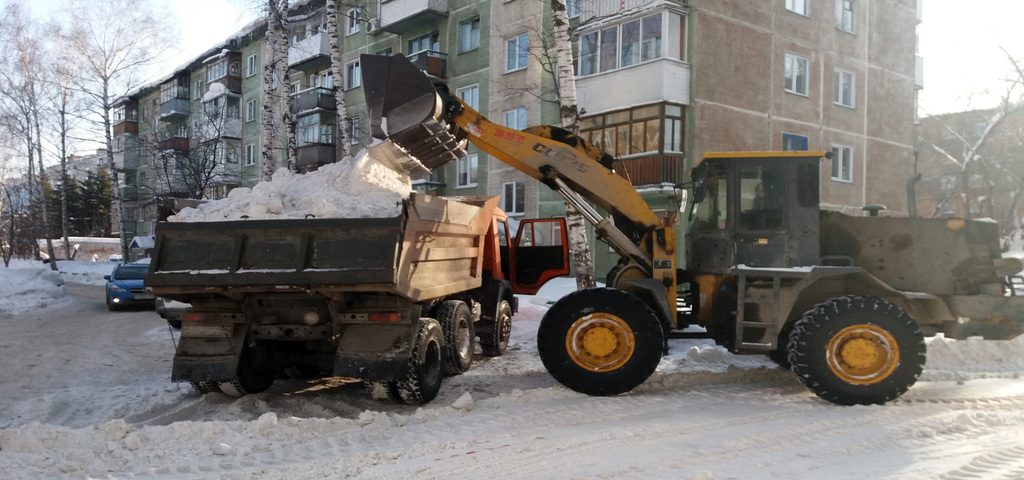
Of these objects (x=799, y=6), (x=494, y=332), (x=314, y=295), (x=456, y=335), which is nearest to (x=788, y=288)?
(x=456, y=335)

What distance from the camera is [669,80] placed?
21047 millimetres

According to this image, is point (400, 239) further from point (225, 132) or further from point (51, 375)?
point (225, 132)

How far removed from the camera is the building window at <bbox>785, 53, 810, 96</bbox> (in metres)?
24.6

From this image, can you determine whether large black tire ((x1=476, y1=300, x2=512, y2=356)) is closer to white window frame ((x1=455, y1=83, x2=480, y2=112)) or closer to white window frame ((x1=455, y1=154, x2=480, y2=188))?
white window frame ((x1=455, y1=154, x2=480, y2=188))

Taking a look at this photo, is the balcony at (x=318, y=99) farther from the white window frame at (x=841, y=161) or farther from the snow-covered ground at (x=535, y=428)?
the snow-covered ground at (x=535, y=428)

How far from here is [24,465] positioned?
4.92 metres

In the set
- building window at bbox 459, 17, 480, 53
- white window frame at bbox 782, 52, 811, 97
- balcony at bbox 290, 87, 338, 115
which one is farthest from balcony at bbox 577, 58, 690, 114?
balcony at bbox 290, 87, 338, 115

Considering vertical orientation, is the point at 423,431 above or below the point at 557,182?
below

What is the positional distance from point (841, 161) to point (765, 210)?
858 inches

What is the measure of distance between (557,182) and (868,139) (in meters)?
23.6

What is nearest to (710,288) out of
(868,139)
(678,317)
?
(678,317)

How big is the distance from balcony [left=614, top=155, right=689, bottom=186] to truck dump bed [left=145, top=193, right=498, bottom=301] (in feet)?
50.1

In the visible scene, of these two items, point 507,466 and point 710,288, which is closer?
point 507,466

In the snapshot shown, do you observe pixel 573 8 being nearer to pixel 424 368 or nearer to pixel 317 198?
pixel 317 198
